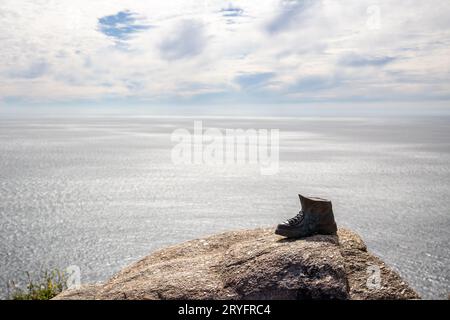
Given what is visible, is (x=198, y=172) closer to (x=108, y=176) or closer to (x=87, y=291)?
(x=108, y=176)

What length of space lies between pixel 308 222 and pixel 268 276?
2.25 meters

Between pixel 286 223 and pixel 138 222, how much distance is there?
6714 centimetres

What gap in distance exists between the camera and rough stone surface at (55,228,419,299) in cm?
1035

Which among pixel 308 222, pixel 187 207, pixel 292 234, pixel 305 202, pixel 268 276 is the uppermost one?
pixel 305 202

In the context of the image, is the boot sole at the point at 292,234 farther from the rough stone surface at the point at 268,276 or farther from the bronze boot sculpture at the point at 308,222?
the rough stone surface at the point at 268,276

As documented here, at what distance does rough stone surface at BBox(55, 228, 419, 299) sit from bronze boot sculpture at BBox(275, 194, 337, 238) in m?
0.27

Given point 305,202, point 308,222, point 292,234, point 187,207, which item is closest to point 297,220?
point 308,222

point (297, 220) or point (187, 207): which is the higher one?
point (297, 220)

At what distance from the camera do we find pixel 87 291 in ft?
37.9

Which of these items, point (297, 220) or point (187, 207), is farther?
point (187, 207)

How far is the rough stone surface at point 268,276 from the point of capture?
10.4 m

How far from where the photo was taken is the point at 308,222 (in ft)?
39.6

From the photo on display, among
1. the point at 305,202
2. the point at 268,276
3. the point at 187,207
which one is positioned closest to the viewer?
the point at 268,276

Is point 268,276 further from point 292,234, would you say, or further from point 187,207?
point 187,207
